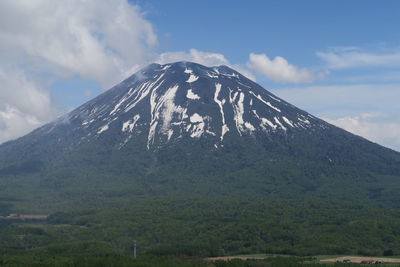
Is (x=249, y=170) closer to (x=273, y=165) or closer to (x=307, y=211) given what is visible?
(x=273, y=165)

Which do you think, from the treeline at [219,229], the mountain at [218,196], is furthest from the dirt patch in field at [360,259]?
the mountain at [218,196]

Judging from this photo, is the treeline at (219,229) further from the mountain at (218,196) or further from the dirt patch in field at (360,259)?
the dirt patch in field at (360,259)

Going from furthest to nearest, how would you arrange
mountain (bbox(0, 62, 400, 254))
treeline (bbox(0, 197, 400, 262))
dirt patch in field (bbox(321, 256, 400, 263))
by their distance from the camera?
mountain (bbox(0, 62, 400, 254))
treeline (bbox(0, 197, 400, 262))
dirt patch in field (bbox(321, 256, 400, 263))

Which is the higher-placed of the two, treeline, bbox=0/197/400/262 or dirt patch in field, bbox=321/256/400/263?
treeline, bbox=0/197/400/262

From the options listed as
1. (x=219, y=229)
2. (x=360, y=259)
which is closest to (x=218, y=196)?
(x=219, y=229)

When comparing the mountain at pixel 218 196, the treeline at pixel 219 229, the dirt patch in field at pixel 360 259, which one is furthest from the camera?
the mountain at pixel 218 196

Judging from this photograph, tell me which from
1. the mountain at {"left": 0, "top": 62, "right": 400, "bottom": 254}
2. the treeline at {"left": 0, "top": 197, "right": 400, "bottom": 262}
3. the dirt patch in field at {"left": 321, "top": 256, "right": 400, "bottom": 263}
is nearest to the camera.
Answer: the dirt patch in field at {"left": 321, "top": 256, "right": 400, "bottom": 263}

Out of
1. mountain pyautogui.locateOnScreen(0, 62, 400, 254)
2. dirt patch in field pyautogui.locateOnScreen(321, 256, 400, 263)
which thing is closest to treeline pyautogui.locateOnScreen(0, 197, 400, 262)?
mountain pyautogui.locateOnScreen(0, 62, 400, 254)

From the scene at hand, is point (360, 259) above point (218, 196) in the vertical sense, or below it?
below

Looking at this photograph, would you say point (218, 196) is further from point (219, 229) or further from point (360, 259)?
point (360, 259)

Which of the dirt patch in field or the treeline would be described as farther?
the treeline

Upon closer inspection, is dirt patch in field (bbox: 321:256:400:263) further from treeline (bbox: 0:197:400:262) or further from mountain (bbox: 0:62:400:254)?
mountain (bbox: 0:62:400:254)

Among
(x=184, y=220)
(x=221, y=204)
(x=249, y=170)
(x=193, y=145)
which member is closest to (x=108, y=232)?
(x=184, y=220)
